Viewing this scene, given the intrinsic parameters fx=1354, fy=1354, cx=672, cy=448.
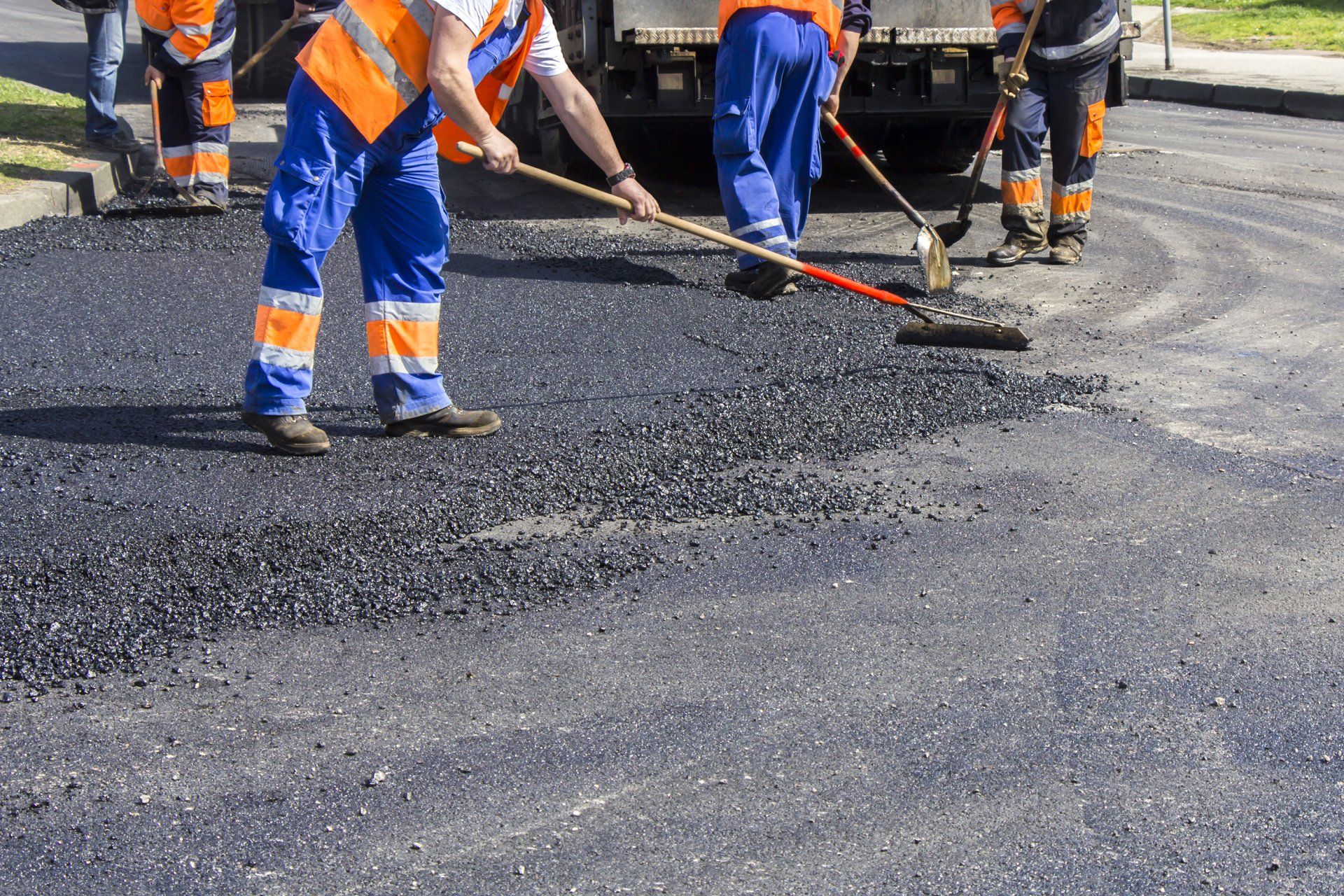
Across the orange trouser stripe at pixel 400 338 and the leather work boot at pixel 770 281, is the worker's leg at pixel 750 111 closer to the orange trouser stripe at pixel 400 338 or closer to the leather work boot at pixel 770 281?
the leather work boot at pixel 770 281

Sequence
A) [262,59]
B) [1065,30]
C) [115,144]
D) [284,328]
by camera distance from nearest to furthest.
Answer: [284,328] → [1065,30] → [115,144] → [262,59]

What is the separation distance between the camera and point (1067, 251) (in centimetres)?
643

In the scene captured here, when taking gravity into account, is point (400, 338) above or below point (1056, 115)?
below

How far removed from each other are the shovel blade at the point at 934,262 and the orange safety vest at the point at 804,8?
3.17ft

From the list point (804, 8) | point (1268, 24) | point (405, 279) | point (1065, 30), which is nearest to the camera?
point (405, 279)

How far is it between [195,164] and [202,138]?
144 mm

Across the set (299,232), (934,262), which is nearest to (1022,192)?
(934,262)

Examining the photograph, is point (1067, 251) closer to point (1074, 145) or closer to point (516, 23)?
point (1074, 145)

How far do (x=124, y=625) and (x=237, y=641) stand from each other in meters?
0.25

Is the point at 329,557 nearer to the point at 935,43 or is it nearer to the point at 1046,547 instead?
the point at 1046,547

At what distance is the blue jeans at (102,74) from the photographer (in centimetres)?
791

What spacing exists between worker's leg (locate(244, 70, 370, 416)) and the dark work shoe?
4.72m

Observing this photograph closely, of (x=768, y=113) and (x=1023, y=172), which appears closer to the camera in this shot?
(x=768, y=113)

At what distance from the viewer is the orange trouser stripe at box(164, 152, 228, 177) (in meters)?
7.09
